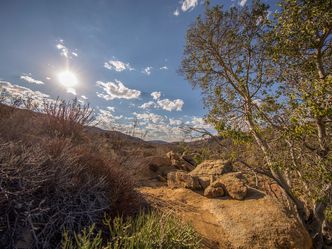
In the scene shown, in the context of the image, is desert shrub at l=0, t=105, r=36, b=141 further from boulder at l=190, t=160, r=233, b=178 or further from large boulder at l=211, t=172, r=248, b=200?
boulder at l=190, t=160, r=233, b=178

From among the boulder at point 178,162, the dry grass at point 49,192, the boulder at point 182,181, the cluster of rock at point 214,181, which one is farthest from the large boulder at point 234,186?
the boulder at point 178,162

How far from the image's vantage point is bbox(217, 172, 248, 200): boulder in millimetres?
5758

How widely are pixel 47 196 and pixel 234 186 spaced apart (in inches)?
197

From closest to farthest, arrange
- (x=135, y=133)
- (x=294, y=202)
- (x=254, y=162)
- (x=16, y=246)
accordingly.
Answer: (x=16, y=246) < (x=294, y=202) < (x=254, y=162) < (x=135, y=133)

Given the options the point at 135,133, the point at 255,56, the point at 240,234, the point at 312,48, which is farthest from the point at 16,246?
the point at 135,133

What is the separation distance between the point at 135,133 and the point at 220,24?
878 cm

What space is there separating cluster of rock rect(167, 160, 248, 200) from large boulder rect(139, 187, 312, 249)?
0.99 feet

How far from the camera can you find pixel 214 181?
270 inches

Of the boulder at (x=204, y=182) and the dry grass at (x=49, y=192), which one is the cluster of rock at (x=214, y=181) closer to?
the boulder at (x=204, y=182)

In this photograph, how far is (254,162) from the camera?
5676 mm

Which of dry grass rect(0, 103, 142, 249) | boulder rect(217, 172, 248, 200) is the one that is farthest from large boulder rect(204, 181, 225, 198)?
dry grass rect(0, 103, 142, 249)

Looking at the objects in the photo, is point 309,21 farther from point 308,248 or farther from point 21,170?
point 21,170

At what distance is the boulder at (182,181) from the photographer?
22.2 feet

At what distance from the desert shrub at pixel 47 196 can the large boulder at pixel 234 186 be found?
346cm
